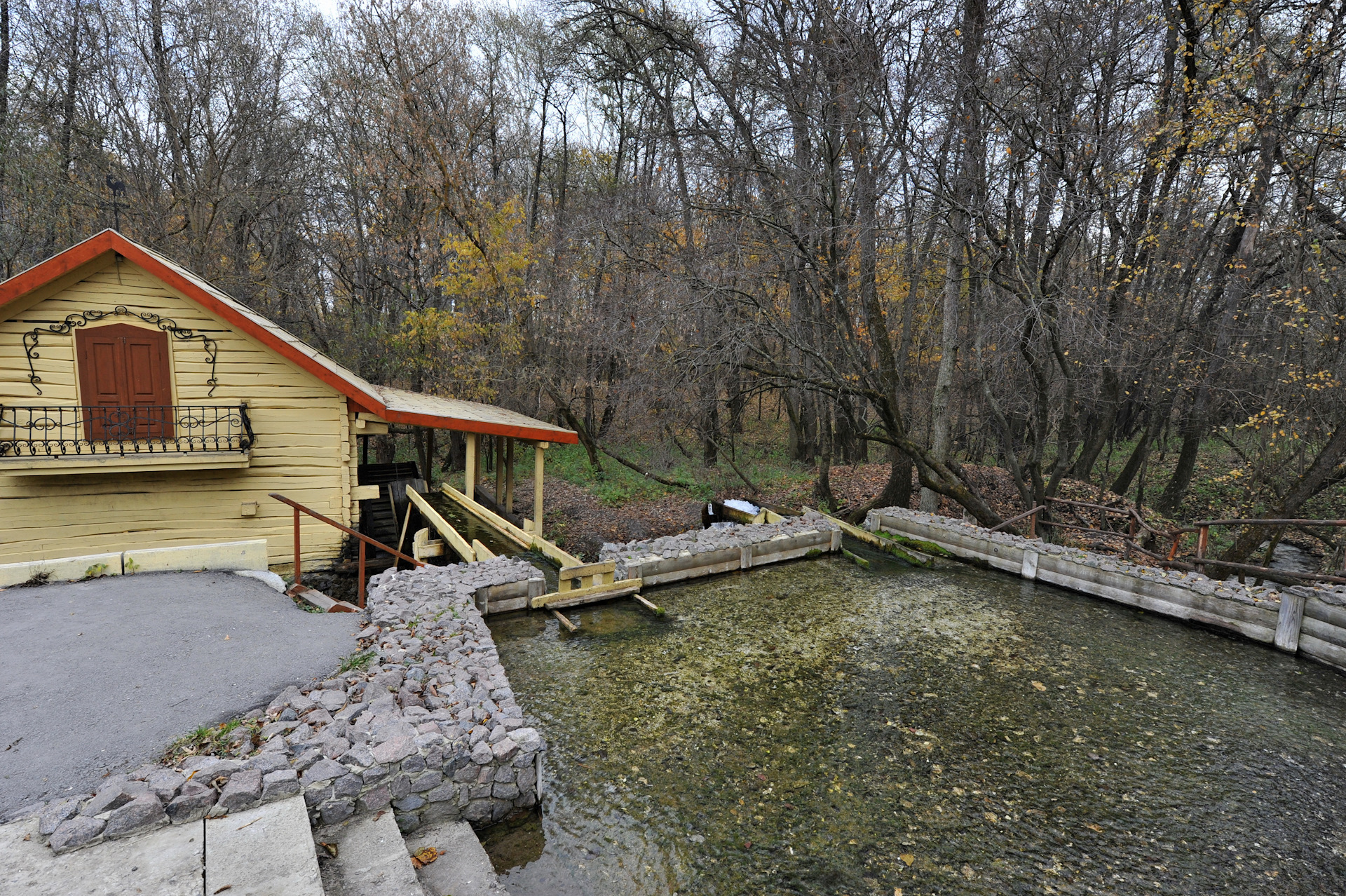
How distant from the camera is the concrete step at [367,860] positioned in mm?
3473

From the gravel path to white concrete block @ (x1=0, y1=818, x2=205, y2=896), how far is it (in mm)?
455

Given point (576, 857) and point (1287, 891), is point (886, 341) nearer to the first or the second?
point (1287, 891)

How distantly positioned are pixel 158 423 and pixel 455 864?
7615mm

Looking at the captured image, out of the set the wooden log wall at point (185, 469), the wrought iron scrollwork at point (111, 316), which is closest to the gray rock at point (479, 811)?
the wooden log wall at point (185, 469)

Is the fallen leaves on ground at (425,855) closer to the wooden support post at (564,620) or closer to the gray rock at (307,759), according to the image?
the gray rock at (307,759)

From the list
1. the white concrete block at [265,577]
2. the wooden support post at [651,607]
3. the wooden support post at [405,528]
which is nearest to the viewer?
the white concrete block at [265,577]

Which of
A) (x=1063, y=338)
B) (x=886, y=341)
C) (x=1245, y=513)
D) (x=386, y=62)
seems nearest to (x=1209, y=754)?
(x=1063, y=338)

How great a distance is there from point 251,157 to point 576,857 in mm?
21033

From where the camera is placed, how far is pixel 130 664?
16.8 ft

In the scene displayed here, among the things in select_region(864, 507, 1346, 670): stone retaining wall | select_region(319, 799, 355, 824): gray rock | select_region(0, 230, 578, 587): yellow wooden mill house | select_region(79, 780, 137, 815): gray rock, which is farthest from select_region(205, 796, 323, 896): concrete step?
select_region(864, 507, 1346, 670): stone retaining wall

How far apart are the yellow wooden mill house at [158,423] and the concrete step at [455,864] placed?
517 centimetres

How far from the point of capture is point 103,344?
27.2ft

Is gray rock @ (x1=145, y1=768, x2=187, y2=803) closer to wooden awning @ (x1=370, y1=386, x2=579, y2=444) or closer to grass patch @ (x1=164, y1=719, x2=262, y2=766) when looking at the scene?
grass patch @ (x1=164, y1=719, x2=262, y2=766)

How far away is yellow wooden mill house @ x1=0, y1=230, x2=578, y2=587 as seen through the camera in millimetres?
7898
